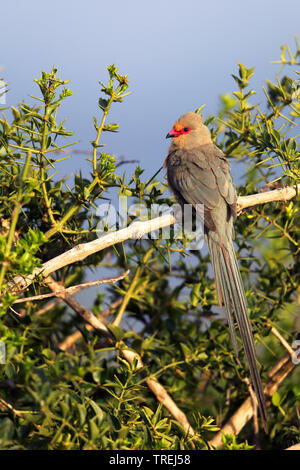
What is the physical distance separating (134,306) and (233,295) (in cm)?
70

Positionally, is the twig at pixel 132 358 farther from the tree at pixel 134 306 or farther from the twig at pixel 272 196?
the twig at pixel 272 196

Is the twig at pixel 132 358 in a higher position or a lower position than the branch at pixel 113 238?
lower

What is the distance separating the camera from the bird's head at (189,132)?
3.47m

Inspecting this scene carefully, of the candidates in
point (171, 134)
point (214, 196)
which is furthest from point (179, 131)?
point (214, 196)

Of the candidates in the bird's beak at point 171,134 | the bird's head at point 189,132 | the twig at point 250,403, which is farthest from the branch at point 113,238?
the bird's beak at point 171,134

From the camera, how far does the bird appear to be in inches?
107

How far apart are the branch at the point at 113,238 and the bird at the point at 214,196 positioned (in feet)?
0.76

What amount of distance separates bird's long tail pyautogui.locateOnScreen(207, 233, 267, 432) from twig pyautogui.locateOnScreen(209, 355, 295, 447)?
0.29 meters

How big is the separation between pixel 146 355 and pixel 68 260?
3.11ft

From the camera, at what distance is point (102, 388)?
2.28 meters

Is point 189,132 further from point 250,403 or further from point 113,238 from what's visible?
point 250,403
